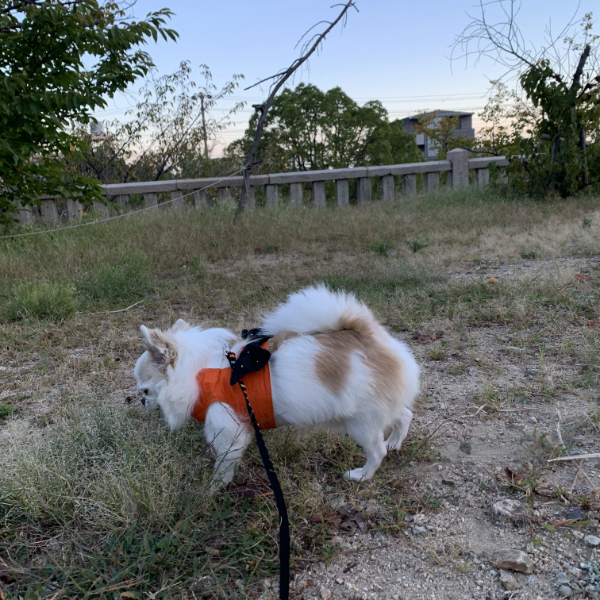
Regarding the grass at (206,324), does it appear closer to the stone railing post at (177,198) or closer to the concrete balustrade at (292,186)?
the stone railing post at (177,198)

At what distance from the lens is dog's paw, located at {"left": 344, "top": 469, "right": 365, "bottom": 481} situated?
2449 millimetres

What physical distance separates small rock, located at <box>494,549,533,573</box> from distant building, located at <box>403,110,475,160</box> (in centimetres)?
1750

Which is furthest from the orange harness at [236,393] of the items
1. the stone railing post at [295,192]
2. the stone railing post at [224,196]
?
the stone railing post at [295,192]

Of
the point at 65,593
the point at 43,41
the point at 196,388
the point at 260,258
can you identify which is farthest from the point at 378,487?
the point at 43,41

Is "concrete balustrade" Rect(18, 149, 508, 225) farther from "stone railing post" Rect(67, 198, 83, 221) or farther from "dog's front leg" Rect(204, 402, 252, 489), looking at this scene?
"dog's front leg" Rect(204, 402, 252, 489)

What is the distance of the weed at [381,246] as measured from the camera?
22.0ft

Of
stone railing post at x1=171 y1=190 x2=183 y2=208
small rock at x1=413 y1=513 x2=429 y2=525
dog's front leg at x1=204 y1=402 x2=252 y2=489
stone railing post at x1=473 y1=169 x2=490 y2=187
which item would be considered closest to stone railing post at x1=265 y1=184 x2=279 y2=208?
stone railing post at x1=171 y1=190 x2=183 y2=208

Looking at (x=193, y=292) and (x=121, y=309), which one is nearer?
(x=121, y=309)

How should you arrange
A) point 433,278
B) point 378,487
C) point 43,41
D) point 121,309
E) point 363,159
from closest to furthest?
point 378,487, point 121,309, point 433,278, point 43,41, point 363,159

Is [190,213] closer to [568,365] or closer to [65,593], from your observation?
[568,365]

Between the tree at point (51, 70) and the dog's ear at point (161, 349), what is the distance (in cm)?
428

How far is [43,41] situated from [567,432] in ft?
21.8

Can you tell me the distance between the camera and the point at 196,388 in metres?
2.50

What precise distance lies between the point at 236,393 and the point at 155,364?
46cm
